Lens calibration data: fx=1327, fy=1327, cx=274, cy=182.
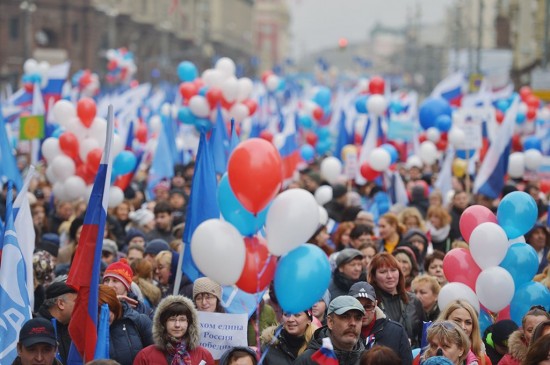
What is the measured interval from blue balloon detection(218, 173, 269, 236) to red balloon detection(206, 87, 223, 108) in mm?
11535

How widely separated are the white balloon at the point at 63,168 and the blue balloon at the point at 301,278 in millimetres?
7890

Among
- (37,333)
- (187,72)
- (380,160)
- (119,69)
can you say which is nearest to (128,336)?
(37,333)

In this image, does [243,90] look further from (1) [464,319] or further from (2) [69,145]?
(1) [464,319]

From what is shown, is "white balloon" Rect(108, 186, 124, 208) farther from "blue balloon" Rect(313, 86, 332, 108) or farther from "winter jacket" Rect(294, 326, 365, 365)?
"blue balloon" Rect(313, 86, 332, 108)

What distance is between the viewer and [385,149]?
660 inches

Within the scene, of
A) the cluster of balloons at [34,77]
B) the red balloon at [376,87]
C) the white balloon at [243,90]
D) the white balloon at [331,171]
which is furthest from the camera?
the cluster of balloons at [34,77]

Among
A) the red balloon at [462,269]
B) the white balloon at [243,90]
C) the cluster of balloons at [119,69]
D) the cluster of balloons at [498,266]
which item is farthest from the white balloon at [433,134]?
the cluster of balloons at [119,69]

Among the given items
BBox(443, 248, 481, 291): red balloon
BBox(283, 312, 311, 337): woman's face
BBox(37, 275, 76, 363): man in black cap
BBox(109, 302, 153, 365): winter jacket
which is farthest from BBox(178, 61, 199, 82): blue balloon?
BBox(283, 312, 311, 337): woman's face

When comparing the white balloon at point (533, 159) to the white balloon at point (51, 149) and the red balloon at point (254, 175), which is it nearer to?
the white balloon at point (51, 149)

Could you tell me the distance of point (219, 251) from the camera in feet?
22.0

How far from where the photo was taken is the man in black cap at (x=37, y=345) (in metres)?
6.52

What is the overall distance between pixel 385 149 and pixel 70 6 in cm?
4373

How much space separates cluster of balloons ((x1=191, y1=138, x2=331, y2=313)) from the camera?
6.73 meters

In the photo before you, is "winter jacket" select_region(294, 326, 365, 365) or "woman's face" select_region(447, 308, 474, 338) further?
"woman's face" select_region(447, 308, 474, 338)
